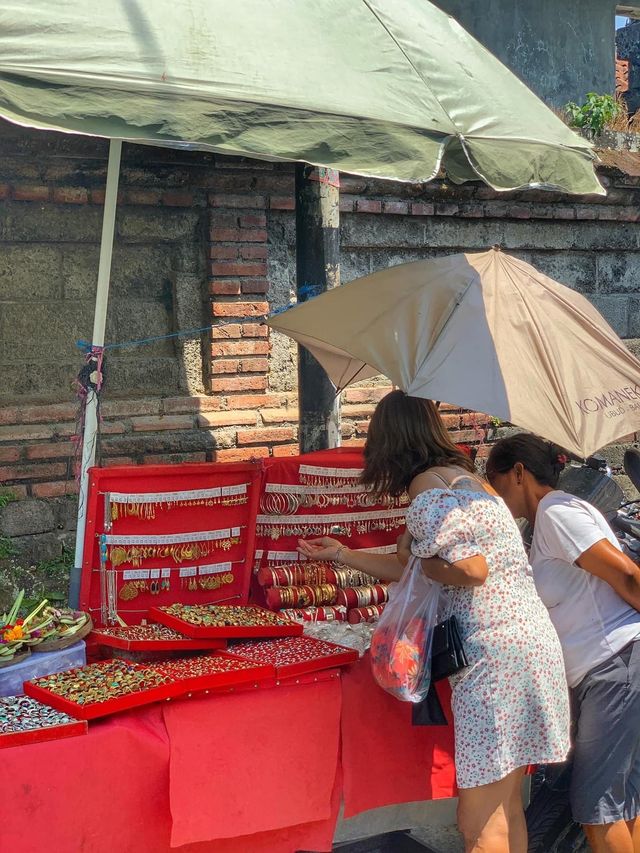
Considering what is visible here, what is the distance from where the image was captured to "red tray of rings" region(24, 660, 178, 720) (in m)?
3.00

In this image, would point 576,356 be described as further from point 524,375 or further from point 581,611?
point 581,611

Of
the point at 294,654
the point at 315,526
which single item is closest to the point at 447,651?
A: the point at 294,654

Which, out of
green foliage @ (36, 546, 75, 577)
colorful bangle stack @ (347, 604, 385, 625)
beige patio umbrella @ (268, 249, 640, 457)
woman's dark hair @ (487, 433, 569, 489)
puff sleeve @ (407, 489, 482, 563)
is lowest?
colorful bangle stack @ (347, 604, 385, 625)

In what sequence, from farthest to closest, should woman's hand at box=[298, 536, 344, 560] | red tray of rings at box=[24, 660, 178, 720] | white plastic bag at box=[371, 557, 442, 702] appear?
woman's hand at box=[298, 536, 344, 560]
white plastic bag at box=[371, 557, 442, 702]
red tray of rings at box=[24, 660, 178, 720]

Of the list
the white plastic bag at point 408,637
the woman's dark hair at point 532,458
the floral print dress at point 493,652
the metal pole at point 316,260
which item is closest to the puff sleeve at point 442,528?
the floral print dress at point 493,652

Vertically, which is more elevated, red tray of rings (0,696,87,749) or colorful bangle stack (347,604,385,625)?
red tray of rings (0,696,87,749)

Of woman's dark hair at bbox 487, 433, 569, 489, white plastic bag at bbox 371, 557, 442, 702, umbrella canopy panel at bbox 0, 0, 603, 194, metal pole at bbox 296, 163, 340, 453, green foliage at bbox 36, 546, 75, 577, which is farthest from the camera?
green foliage at bbox 36, 546, 75, 577

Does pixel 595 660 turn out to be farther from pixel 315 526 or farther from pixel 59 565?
pixel 59 565

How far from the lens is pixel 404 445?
3412 millimetres

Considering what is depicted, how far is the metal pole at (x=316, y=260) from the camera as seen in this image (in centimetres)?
471

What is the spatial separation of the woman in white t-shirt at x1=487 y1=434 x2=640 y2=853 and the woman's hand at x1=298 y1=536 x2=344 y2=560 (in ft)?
2.59

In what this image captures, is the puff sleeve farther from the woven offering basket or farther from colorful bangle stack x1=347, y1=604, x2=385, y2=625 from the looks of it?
the woven offering basket

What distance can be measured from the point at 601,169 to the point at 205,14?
4.13m

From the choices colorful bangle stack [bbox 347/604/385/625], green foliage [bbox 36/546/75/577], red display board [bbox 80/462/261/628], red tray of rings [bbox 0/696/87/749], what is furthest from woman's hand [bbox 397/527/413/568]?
green foliage [bbox 36/546/75/577]
